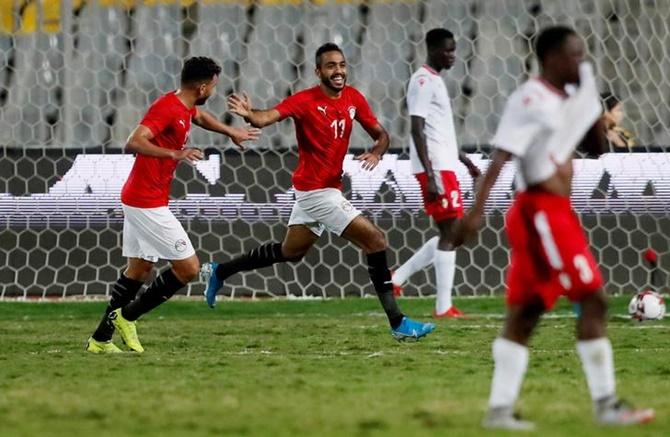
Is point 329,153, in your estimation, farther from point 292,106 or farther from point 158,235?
point 158,235

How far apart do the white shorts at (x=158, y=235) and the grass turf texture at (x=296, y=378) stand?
0.55 m

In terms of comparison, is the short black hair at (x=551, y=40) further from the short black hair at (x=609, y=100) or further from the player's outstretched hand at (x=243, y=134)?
the short black hair at (x=609, y=100)

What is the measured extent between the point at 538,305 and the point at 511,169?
762cm

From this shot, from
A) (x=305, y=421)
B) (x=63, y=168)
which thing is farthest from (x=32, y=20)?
(x=305, y=421)

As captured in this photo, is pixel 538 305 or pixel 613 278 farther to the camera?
pixel 613 278

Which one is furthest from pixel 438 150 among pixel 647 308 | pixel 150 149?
pixel 150 149

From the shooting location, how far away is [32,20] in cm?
1303

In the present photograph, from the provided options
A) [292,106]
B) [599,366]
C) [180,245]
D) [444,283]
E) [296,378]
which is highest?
[292,106]

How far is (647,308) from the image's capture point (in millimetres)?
9656

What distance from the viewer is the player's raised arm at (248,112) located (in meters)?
8.32

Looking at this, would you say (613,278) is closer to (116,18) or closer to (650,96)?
(650,96)

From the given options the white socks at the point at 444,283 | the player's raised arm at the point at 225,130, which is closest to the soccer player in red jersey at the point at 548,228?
the player's raised arm at the point at 225,130

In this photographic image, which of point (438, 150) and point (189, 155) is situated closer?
point (189, 155)

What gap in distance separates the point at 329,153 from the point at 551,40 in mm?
4035
